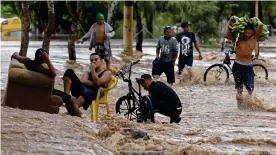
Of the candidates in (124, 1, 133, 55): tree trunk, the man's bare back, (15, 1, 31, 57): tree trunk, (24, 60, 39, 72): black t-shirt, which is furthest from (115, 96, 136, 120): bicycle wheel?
(124, 1, 133, 55): tree trunk

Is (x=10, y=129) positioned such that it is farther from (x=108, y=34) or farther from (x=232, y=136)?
(x=108, y=34)

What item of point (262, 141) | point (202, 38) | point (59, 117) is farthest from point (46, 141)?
point (202, 38)

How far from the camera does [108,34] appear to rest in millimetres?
19766

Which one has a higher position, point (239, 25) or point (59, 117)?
point (239, 25)

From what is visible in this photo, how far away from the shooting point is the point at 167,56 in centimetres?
1792

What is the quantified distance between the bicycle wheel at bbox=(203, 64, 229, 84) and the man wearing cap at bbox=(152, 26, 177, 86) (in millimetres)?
1415

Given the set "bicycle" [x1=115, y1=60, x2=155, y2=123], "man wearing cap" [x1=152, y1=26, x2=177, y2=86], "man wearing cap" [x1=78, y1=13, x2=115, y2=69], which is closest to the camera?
Result: "bicycle" [x1=115, y1=60, x2=155, y2=123]

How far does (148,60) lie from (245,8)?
30855 millimetres

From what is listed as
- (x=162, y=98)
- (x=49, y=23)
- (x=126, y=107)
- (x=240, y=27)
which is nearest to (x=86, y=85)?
(x=126, y=107)

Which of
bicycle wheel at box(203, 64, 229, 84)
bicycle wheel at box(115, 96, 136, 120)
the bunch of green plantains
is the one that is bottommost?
bicycle wheel at box(203, 64, 229, 84)

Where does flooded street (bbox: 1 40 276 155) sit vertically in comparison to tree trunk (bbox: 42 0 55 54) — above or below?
below

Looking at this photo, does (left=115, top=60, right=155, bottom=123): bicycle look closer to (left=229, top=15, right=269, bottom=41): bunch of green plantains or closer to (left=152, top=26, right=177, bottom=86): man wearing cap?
(left=229, top=15, right=269, bottom=41): bunch of green plantains

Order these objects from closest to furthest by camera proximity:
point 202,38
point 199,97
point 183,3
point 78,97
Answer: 1. point 78,97
2. point 199,97
3. point 183,3
4. point 202,38

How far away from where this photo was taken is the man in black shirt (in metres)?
11.6
